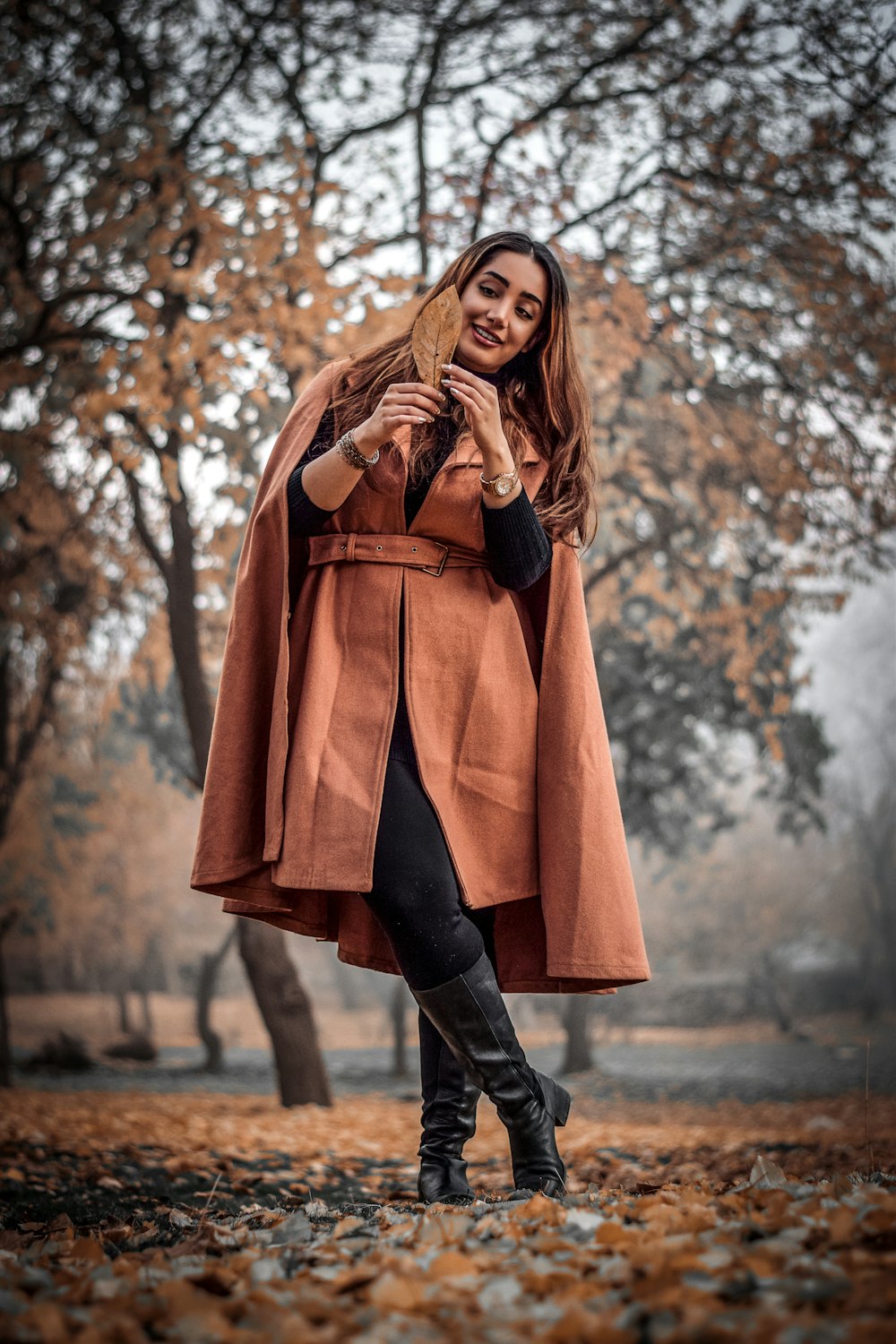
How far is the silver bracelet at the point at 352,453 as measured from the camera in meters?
2.40

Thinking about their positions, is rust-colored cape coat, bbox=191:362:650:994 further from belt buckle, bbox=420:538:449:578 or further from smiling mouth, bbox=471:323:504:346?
smiling mouth, bbox=471:323:504:346

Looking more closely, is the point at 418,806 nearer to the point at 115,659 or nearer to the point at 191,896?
the point at 115,659

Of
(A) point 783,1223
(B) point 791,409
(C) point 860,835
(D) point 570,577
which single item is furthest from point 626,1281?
(C) point 860,835

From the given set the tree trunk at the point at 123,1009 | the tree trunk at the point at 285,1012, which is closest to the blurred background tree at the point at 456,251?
the tree trunk at the point at 285,1012

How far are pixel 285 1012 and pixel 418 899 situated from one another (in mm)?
4470

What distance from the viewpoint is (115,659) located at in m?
10.5

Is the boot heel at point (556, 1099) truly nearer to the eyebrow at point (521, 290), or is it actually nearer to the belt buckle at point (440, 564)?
the belt buckle at point (440, 564)

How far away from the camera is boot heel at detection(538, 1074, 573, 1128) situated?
2557mm

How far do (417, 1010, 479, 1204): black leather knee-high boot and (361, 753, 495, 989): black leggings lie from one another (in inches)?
10.5

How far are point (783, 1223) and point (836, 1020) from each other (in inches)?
958

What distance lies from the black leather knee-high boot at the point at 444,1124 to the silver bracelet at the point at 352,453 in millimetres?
1232

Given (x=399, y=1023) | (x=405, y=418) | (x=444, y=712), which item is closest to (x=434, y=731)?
(x=444, y=712)

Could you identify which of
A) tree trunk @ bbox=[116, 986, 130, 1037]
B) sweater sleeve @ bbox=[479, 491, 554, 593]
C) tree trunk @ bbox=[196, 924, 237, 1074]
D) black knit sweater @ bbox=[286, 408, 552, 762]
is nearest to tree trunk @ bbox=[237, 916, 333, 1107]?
black knit sweater @ bbox=[286, 408, 552, 762]

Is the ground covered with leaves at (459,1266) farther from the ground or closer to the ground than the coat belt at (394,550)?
closer to the ground
